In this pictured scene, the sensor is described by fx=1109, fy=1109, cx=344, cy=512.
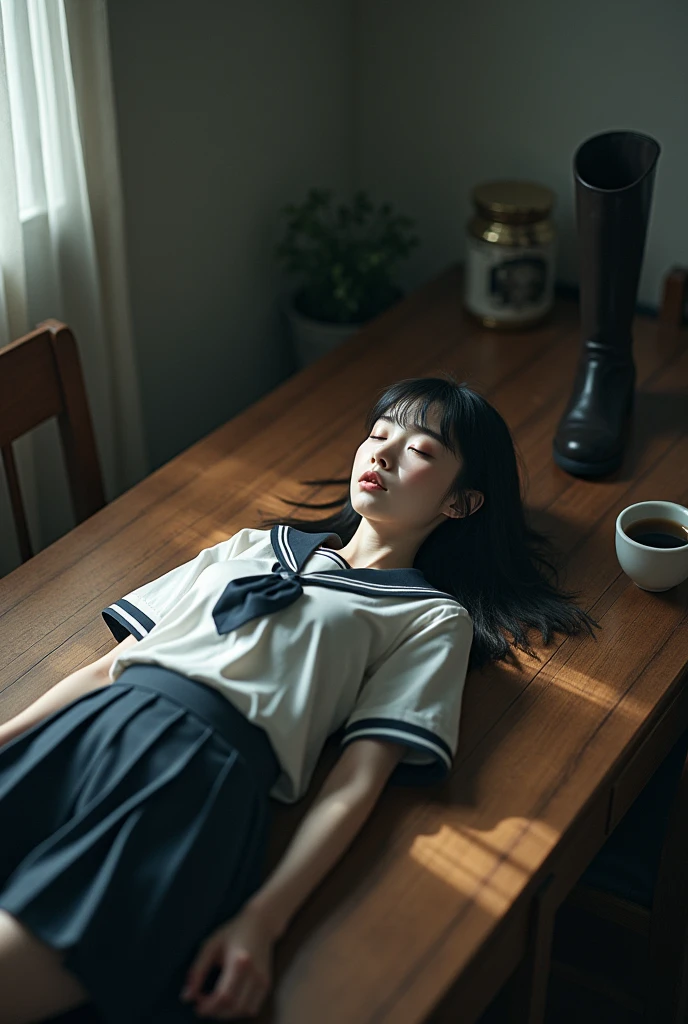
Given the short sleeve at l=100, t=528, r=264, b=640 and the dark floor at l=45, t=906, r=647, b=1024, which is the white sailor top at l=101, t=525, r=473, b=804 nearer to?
the short sleeve at l=100, t=528, r=264, b=640

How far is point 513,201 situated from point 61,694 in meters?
1.16

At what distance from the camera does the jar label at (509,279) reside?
1.86 metres

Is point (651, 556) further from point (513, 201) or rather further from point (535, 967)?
point (513, 201)

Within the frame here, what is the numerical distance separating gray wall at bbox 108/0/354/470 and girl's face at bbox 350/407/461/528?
77cm

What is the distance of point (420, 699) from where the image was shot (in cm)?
108

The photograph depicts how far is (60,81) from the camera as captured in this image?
150 centimetres

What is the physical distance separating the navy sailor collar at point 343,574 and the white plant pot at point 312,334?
81cm

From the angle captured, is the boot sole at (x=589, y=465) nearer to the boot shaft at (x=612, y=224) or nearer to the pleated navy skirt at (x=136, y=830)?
the boot shaft at (x=612, y=224)

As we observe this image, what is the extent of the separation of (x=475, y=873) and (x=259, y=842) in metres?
0.20

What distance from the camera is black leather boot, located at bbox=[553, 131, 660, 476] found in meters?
1.51

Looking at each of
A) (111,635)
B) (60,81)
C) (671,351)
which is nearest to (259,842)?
(111,635)

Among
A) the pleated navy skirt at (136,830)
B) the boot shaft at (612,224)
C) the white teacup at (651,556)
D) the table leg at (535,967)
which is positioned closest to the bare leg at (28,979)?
the pleated navy skirt at (136,830)

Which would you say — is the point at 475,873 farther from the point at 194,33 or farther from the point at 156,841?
the point at 194,33

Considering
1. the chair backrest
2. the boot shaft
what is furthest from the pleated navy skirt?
the boot shaft
